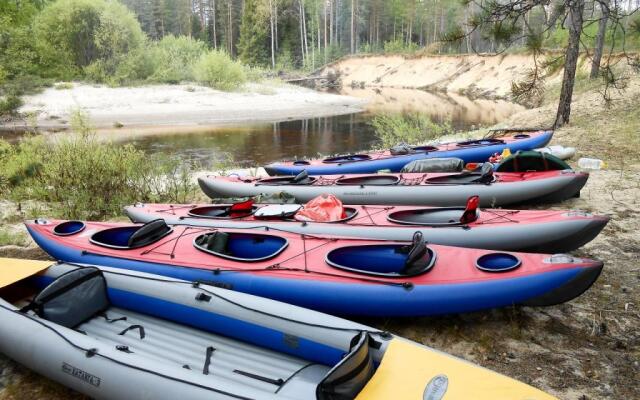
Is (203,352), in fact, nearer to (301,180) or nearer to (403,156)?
(301,180)

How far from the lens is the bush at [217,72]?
26516mm

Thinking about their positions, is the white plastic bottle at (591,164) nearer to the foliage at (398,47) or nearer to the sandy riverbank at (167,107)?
the sandy riverbank at (167,107)

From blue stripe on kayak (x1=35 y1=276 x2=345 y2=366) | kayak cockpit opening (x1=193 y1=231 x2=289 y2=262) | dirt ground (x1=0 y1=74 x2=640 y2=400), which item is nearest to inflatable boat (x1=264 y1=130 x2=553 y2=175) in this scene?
dirt ground (x1=0 y1=74 x2=640 y2=400)

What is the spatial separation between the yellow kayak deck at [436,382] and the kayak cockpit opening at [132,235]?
2.72 m

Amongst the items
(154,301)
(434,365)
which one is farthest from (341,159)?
(434,365)

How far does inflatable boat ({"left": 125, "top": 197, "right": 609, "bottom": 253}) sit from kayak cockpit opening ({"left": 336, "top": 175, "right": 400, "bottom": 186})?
4.08 feet

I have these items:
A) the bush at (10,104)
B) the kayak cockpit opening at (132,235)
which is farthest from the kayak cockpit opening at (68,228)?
the bush at (10,104)

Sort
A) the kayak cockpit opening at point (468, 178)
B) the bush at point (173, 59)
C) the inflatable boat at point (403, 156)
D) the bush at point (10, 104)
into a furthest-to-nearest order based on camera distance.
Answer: the bush at point (173, 59)
the bush at point (10, 104)
the inflatable boat at point (403, 156)
the kayak cockpit opening at point (468, 178)

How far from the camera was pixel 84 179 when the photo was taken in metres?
6.76

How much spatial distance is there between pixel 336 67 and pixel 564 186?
36356 mm

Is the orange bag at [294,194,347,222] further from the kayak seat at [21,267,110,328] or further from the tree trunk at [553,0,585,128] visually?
the tree trunk at [553,0,585,128]

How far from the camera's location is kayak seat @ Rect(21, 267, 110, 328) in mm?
3199

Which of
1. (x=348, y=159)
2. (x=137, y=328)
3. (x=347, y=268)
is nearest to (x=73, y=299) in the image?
(x=137, y=328)

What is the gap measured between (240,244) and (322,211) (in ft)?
3.37
